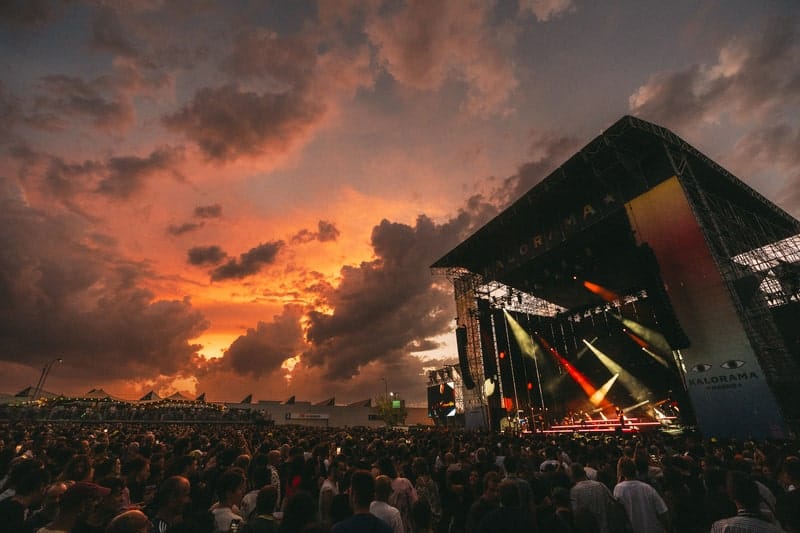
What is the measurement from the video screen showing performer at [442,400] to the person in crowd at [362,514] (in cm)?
4282

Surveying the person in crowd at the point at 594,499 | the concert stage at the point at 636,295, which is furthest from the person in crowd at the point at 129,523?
the concert stage at the point at 636,295

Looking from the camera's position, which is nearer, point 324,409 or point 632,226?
point 632,226

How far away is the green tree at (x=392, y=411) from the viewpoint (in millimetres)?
63219

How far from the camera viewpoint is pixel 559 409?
101ft

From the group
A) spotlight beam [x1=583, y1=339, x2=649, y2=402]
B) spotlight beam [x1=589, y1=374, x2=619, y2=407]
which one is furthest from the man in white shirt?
spotlight beam [x1=589, y1=374, x2=619, y2=407]

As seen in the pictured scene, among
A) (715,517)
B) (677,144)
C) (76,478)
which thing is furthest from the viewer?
(677,144)

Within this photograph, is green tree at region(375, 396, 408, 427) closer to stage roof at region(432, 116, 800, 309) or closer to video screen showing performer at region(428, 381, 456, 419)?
video screen showing performer at region(428, 381, 456, 419)

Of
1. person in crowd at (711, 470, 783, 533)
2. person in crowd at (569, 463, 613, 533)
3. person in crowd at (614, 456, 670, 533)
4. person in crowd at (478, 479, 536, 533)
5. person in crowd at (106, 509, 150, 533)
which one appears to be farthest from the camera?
person in crowd at (569, 463, 613, 533)

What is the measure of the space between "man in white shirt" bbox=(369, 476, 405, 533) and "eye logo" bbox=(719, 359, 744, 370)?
17807 mm

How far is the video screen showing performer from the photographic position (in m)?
43.4

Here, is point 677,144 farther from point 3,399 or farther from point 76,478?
point 3,399

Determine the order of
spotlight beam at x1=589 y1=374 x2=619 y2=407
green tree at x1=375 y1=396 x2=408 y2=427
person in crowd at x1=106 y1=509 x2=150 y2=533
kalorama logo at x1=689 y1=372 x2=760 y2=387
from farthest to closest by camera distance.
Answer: green tree at x1=375 y1=396 x2=408 y2=427
spotlight beam at x1=589 y1=374 x2=619 y2=407
kalorama logo at x1=689 y1=372 x2=760 y2=387
person in crowd at x1=106 y1=509 x2=150 y2=533

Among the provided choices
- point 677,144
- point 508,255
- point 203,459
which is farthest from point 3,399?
point 677,144

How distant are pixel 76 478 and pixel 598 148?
77.4ft
